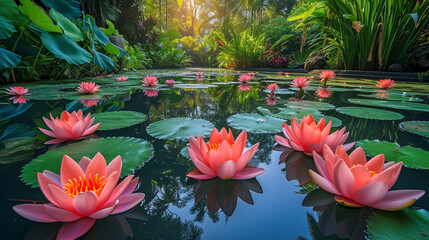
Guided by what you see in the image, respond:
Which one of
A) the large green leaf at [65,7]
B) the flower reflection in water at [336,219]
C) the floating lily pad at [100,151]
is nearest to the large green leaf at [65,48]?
the large green leaf at [65,7]

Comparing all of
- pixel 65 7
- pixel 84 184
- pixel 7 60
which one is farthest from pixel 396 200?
pixel 65 7

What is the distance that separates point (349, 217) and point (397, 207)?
Result: 0.10 m

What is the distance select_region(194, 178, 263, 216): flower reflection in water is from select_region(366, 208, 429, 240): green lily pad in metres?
0.25

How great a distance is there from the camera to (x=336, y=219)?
18.3 inches

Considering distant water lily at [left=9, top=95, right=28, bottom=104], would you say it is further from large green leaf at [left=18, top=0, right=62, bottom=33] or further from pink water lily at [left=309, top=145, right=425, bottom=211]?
pink water lily at [left=309, top=145, right=425, bottom=211]

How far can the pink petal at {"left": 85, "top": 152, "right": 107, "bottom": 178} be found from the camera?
494 millimetres

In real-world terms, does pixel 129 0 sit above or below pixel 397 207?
above

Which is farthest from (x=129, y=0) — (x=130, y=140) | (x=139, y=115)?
(x=130, y=140)

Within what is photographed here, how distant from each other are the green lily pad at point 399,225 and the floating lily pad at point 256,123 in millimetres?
601

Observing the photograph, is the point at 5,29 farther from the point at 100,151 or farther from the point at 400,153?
the point at 400,153

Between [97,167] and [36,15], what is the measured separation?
2058mm

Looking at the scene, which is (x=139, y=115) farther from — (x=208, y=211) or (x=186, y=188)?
(x=208, y=211)

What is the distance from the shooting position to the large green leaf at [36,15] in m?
1.72

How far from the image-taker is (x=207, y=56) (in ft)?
40.4
